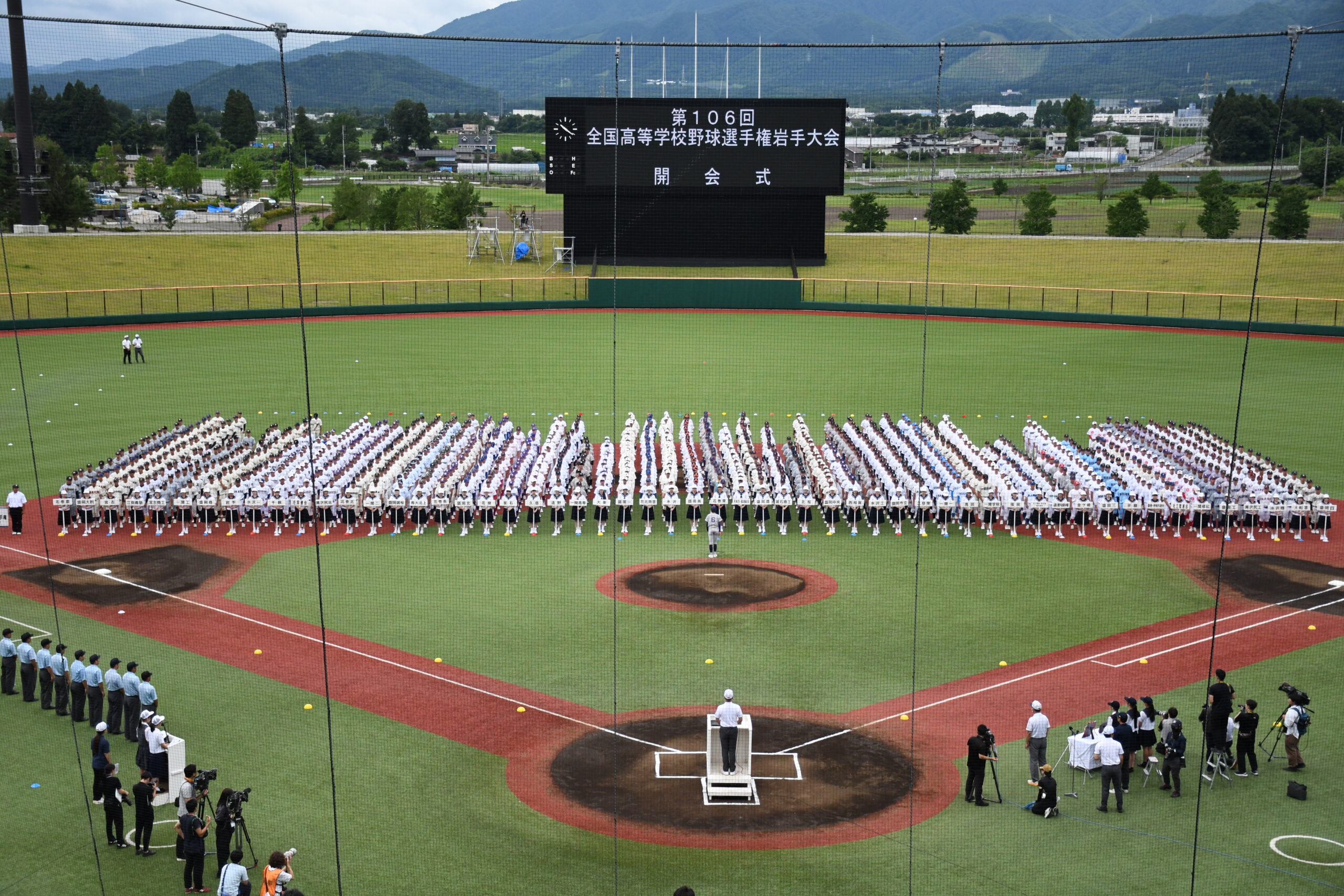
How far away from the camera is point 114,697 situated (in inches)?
526

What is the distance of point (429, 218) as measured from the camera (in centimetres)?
6109

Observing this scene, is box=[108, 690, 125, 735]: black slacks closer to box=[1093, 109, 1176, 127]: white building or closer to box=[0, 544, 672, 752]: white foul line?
box=[0, 544, 672, 752]: white foul line

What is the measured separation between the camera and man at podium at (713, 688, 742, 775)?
38.8 ft

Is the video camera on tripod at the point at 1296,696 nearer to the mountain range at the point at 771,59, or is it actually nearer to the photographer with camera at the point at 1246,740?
the photographer with camera at the point at 1246,740

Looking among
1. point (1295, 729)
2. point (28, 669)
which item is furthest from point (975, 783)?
point (28, 669)

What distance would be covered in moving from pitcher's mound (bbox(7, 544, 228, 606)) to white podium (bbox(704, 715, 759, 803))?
9.85m

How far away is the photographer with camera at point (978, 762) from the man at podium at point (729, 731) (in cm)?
232

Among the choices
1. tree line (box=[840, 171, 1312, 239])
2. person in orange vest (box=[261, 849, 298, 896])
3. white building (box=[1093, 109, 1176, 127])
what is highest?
white building (box=[1093, 109, 1176, 127])

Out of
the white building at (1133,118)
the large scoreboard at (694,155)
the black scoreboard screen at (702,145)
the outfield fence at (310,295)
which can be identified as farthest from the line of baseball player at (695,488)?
the white building at (1133,118)

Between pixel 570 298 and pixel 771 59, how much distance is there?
14965 mm

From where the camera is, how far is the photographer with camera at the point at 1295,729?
40.9 ft

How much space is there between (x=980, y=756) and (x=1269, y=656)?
601 centimetres

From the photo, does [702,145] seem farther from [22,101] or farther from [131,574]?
[131,574]

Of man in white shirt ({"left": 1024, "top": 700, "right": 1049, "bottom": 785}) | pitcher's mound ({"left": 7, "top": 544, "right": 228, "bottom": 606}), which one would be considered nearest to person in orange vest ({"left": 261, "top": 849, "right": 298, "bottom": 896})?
man in white shirt ({"left": 1024, "top": 700, "right": 1049, "bottom": 785})
